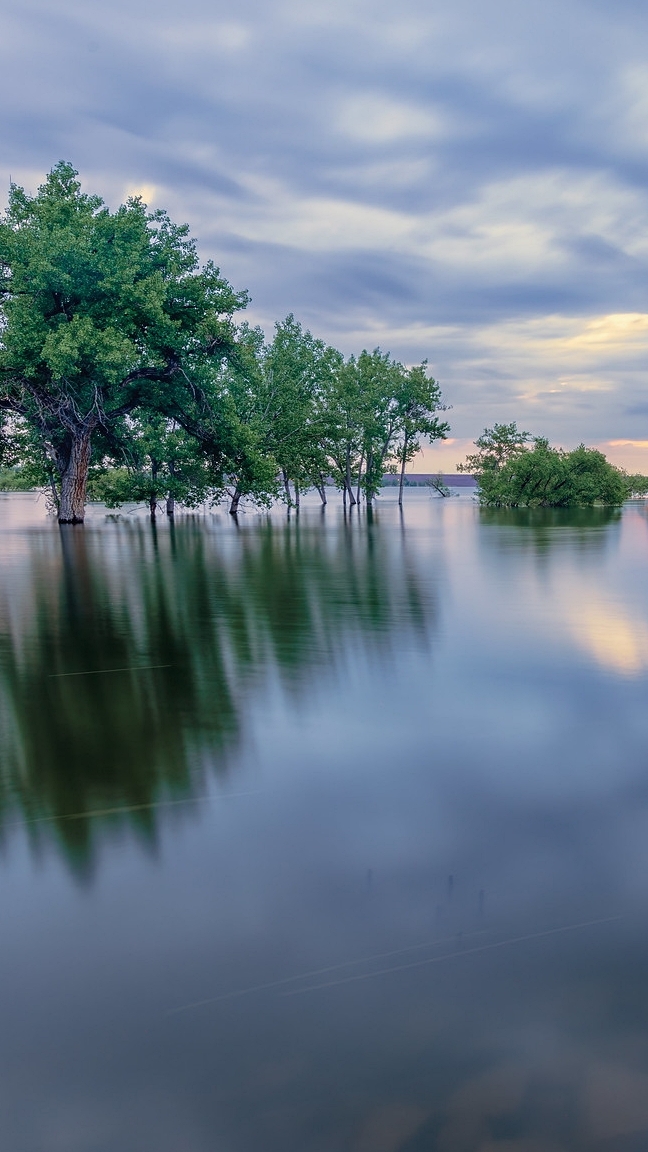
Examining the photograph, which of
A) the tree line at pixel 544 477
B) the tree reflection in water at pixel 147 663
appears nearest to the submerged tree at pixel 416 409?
the tree line at pixel 544 477

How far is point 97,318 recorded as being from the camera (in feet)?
130

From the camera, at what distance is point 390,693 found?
7.93m

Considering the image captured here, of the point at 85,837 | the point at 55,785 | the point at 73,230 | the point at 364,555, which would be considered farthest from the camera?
the point at 73,230

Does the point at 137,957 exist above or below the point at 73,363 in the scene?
→ below

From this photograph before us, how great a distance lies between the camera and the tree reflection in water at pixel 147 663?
525 cm

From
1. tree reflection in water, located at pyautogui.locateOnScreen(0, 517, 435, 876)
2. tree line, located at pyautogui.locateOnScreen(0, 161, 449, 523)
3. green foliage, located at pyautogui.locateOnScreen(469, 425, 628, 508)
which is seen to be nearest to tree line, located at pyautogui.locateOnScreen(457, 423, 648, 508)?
green foliage, located at pyautogui.locateOnScreen(469, 425, 628, 508)

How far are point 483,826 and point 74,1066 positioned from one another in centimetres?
251

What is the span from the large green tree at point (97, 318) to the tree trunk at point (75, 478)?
0.12m

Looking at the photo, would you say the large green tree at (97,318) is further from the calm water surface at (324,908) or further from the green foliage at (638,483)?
the green foliage at (638,483)

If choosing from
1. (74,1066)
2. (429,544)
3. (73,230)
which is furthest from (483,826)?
(73,230)

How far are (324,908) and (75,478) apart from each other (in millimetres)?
47009

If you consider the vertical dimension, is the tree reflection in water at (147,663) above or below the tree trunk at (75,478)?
below

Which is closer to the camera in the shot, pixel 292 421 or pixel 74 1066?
pixel 74 1066

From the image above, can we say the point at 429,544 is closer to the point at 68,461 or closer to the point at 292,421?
the point at 68,461
